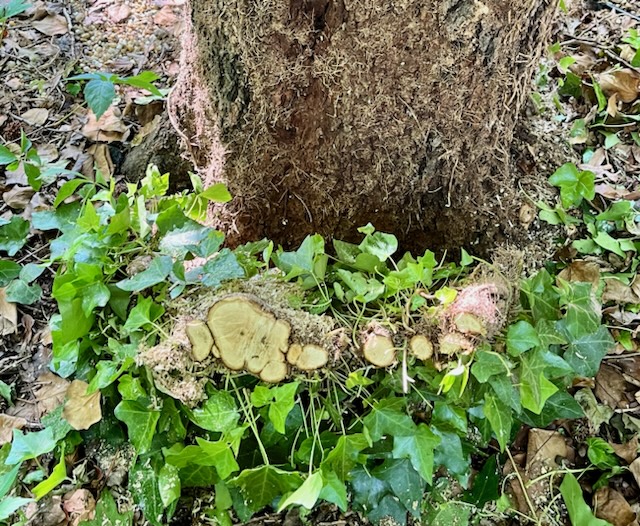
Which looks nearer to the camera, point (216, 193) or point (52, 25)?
point (216, 193)

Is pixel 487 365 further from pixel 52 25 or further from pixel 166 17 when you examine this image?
pixel 52 25

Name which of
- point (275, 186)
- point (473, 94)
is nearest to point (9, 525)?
point (275, 186)

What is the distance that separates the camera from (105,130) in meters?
2.04

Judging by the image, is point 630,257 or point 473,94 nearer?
point 473,94

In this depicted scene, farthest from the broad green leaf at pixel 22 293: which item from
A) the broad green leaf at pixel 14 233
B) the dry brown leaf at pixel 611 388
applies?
the dry brown leaf at pixel 611 388

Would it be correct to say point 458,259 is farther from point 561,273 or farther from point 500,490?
point 500,490

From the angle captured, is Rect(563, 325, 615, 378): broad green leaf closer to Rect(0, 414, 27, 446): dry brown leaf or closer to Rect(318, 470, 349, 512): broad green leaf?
Rect(318, 470, 349, 512): broad green leaf

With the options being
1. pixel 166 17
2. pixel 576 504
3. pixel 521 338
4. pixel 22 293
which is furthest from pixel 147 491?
pixel 166 17

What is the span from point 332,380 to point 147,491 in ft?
1.59

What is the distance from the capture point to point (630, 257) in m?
1.75

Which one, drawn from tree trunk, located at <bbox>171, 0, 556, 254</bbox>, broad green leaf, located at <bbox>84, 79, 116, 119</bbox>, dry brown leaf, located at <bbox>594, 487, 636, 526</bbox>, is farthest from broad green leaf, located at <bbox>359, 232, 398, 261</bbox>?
broad green leaf, located at <bbox>84, 79, 116, 119</bbox>

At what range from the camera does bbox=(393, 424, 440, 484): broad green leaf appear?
1.22 meters

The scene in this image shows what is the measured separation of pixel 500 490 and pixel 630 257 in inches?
30.3

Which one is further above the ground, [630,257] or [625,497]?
[630,257]
